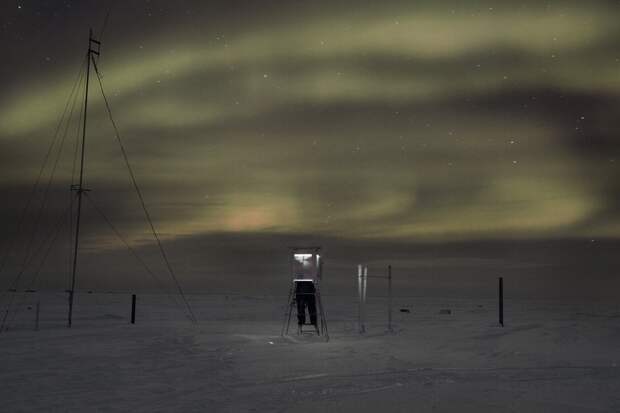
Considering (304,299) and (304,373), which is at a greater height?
(304,299)

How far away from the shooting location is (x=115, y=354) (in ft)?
53.5

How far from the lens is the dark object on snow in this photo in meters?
22.4

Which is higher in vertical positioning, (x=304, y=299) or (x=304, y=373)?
(x=304, y=299)

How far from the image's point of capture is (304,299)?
2252 centimetres

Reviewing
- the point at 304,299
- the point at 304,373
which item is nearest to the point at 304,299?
the point at 304,299

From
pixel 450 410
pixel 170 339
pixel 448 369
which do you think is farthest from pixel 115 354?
pixel 450 410

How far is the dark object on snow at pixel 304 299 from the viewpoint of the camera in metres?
22.4

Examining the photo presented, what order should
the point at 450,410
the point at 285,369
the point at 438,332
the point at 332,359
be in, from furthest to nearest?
the point at 438,332 → the point at 332,359 → the point at 285,369 → the point at 450,410

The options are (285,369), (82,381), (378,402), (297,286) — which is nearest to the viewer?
(378,402)

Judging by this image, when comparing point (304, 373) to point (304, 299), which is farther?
point (304, 299)

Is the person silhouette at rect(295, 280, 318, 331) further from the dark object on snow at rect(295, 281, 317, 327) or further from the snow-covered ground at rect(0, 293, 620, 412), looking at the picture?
the snow-covered ground at rect(0, 293, 620, 412)

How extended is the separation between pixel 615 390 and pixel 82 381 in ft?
32.3

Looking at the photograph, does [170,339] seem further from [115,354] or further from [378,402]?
[378,402]

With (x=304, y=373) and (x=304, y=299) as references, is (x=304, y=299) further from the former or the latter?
(x=304, y=373)
